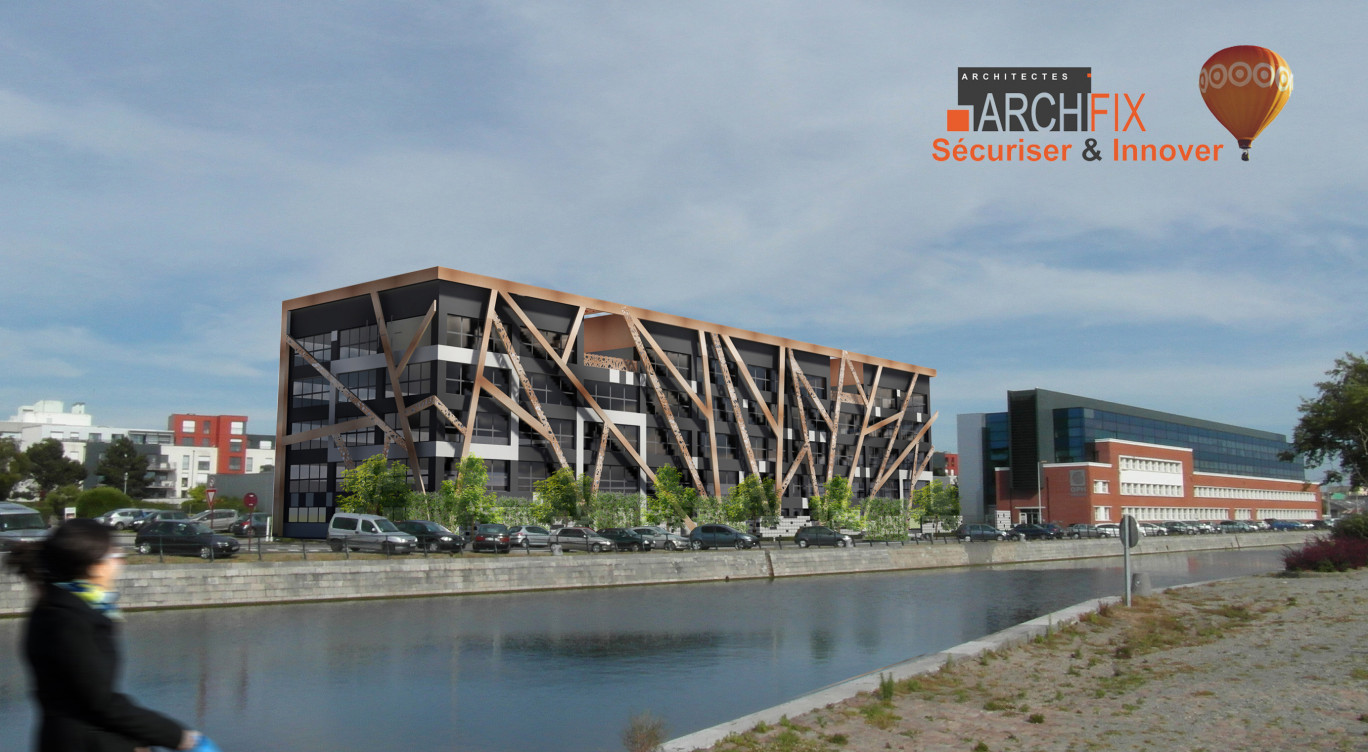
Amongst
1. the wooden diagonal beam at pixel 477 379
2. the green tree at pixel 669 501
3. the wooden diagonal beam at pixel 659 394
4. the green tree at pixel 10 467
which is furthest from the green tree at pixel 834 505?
the green tree at pixel 10 467

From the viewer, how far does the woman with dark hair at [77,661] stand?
A: 14.7ft

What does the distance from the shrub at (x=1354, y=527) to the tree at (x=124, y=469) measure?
123201mm

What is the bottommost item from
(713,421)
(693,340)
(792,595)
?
(792,595)

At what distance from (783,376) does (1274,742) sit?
84.6 metres

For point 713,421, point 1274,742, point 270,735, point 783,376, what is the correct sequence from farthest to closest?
1. point 783,376
2. point 713,421
3. point 270,735
4. point 1274,742

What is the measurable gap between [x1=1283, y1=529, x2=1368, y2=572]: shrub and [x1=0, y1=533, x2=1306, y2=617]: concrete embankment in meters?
20.2

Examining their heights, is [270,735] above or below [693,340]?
below

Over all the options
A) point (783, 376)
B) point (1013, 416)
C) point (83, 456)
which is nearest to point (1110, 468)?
point (1013, 416)

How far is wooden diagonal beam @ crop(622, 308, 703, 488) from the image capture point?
79.5 metres

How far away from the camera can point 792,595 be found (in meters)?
37.9

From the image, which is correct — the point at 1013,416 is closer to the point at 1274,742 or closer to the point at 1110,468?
the point at 1110,468

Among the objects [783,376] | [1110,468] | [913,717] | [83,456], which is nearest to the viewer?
[913,717]

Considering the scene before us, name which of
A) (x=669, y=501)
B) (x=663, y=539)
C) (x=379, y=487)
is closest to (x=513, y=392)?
(x=379, y=487)

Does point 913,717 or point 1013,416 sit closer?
point 913,717
